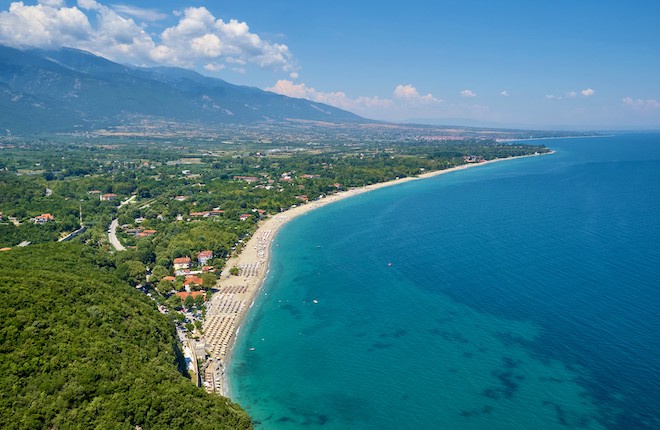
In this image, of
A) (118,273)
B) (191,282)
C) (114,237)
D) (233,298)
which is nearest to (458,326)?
(233,298)

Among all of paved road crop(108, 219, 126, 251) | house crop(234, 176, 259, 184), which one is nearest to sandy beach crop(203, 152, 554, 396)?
paved road crop(108, 219, 126, 251)

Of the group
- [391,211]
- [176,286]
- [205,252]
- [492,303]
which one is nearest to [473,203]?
[391,211]

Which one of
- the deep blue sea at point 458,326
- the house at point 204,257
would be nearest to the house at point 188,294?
the deep blue sea at point 458,326

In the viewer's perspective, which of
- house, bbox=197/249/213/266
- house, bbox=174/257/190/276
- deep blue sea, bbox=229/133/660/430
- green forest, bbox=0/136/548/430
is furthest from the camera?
house, bbox=197/249/213/266

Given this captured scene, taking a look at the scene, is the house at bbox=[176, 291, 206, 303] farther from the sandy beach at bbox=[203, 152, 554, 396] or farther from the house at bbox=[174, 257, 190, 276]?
the house at bbox=[174, 257, 190, 276]

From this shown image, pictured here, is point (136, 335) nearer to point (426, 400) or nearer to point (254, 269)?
point (426, 400)

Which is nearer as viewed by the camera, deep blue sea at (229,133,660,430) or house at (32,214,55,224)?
deep blue sea at (229,133,660,430)
